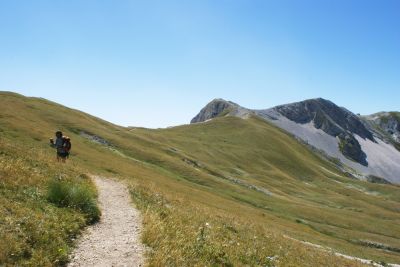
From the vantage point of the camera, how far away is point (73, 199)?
18.4m

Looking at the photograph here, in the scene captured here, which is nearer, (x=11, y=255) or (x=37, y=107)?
(x=11, y=255)

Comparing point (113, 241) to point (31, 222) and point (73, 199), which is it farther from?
point (73, 199)

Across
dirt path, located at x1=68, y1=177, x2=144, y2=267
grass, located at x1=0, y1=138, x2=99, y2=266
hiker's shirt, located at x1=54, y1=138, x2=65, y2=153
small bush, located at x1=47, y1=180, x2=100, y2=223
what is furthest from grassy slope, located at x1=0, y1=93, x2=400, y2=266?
small bush, located at x1=47, y1=180, x2=100, y2=223

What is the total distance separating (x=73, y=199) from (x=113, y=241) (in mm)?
3731

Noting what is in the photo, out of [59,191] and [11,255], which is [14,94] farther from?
[11,255]

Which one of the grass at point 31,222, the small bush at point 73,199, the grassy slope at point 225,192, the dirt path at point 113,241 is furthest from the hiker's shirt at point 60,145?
the small bush at point 73,199

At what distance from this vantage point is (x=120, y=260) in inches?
537

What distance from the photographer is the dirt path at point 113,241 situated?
13.5 m

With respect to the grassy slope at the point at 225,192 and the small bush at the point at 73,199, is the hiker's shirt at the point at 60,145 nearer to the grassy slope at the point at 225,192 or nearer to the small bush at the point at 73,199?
the grassy slope at the point at 225,192

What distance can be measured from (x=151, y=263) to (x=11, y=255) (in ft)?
13.6

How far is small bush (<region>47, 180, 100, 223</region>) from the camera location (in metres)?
17.9

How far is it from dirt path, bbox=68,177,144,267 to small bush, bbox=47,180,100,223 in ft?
1.89

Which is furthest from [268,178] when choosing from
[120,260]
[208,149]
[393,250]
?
[120,260]

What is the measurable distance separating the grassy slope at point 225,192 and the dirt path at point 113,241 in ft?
2.32
